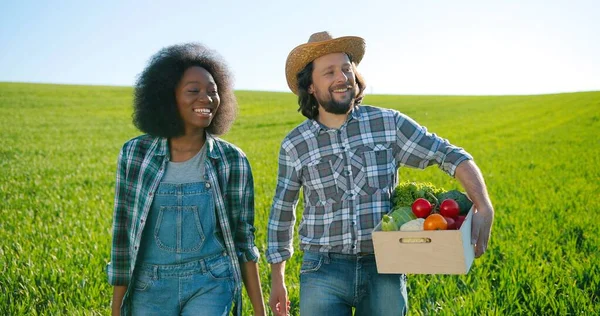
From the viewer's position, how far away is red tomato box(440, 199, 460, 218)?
10.2 ft

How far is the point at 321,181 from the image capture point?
341 cm

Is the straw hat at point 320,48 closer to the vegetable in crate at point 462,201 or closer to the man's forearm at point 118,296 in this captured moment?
the vegetable in crate at point 462,201

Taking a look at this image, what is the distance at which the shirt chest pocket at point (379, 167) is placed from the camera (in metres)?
3.35

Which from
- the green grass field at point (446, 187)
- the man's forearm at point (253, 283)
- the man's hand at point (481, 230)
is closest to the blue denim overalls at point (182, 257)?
the man's forearm at point (253, 283)

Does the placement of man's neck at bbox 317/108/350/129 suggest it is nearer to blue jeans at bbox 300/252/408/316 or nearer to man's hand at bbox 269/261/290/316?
blue jeans at bbox 300/252/408/316

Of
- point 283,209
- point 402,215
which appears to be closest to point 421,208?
point 402,215

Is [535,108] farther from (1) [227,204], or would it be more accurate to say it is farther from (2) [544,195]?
(1) [227,204]

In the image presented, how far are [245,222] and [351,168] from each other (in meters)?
0.75

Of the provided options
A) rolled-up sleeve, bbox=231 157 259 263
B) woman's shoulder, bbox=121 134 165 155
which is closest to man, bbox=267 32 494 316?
rolled-up sleeve, bbox=231 157 259 263

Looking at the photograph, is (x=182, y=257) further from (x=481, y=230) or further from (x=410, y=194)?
(x=481, y=230)

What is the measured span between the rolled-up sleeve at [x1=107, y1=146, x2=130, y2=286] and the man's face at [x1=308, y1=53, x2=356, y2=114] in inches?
49.6

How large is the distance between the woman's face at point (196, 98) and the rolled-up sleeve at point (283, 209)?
0.50 metres

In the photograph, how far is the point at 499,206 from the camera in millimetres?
9859

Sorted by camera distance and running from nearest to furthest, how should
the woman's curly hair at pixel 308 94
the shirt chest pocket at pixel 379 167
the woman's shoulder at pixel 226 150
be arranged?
the shirt chest pocket at pixel 379 167, the woman's shoulder at pixel 226 150, the woman's curly hair at pixel 308 94
